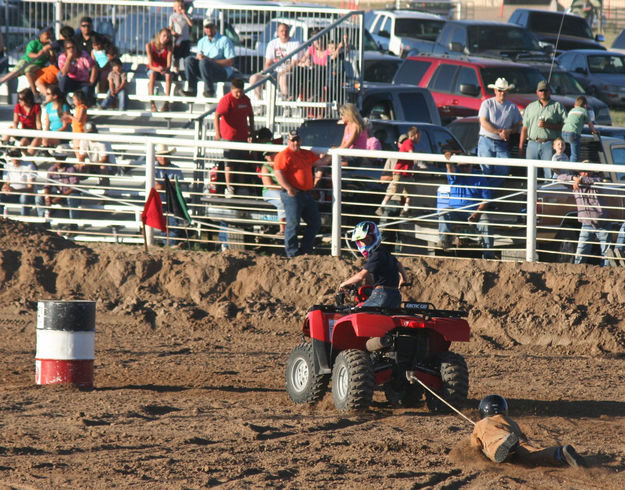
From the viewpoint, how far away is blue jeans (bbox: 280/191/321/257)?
13688 millimetres

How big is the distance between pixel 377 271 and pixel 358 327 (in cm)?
77

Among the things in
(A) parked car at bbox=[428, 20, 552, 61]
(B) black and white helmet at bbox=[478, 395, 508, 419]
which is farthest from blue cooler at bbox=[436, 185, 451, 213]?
(A) parked car at bbox=[428, 20, 552, 61]

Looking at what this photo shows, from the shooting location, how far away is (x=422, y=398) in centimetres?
924

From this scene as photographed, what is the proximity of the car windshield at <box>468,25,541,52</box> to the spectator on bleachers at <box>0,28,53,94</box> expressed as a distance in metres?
11.7

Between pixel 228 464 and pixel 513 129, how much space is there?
31.7 ft

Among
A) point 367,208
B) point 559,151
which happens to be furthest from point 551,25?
point 367,208

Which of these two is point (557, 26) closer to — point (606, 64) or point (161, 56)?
point (606, 64)

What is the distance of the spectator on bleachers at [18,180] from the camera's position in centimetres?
1555

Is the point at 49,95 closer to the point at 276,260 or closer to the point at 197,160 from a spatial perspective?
the point at 197,160

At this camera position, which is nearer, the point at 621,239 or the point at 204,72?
the point at 621,239

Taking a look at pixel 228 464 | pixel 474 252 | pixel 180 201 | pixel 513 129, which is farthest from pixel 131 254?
pixel 228 464

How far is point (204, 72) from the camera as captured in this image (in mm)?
18219

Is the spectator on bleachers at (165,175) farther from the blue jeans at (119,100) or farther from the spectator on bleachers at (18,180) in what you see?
the blue jeans at (119,100)

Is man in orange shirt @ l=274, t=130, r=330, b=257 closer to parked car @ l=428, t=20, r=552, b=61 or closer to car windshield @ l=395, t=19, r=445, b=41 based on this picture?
parked car @ l=428, t=20, r=552, b=61
